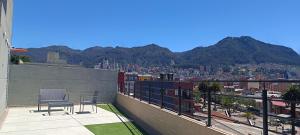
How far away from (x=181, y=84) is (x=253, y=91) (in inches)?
99.4

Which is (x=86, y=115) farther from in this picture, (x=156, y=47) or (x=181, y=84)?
(x=156, y=47)

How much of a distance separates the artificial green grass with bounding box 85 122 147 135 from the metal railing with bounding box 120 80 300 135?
3.04 ft

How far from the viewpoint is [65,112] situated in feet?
33.6

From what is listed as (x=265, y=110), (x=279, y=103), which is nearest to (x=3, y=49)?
(x=265, y=110)

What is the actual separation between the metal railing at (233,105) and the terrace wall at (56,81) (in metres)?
5.35

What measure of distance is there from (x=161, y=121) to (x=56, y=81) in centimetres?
661

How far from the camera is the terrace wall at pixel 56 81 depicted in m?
11.4

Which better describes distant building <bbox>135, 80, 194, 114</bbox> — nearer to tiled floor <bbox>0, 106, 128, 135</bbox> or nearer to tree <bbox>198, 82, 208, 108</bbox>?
tree <bbox>198, 82, 208, 108</bbox>

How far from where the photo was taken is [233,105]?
15.6ft

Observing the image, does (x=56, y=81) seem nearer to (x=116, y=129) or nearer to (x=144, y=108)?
(x=144, y=108)

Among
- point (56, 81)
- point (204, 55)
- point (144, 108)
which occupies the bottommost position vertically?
point (144, 108)

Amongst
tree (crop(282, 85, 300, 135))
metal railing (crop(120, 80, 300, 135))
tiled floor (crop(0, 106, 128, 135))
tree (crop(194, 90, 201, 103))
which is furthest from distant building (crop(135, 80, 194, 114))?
tree (crop(282, 85, 300, 135))

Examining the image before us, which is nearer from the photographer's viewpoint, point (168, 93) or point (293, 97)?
point (293, 97)

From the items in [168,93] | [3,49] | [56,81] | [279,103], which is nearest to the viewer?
[279,103]
